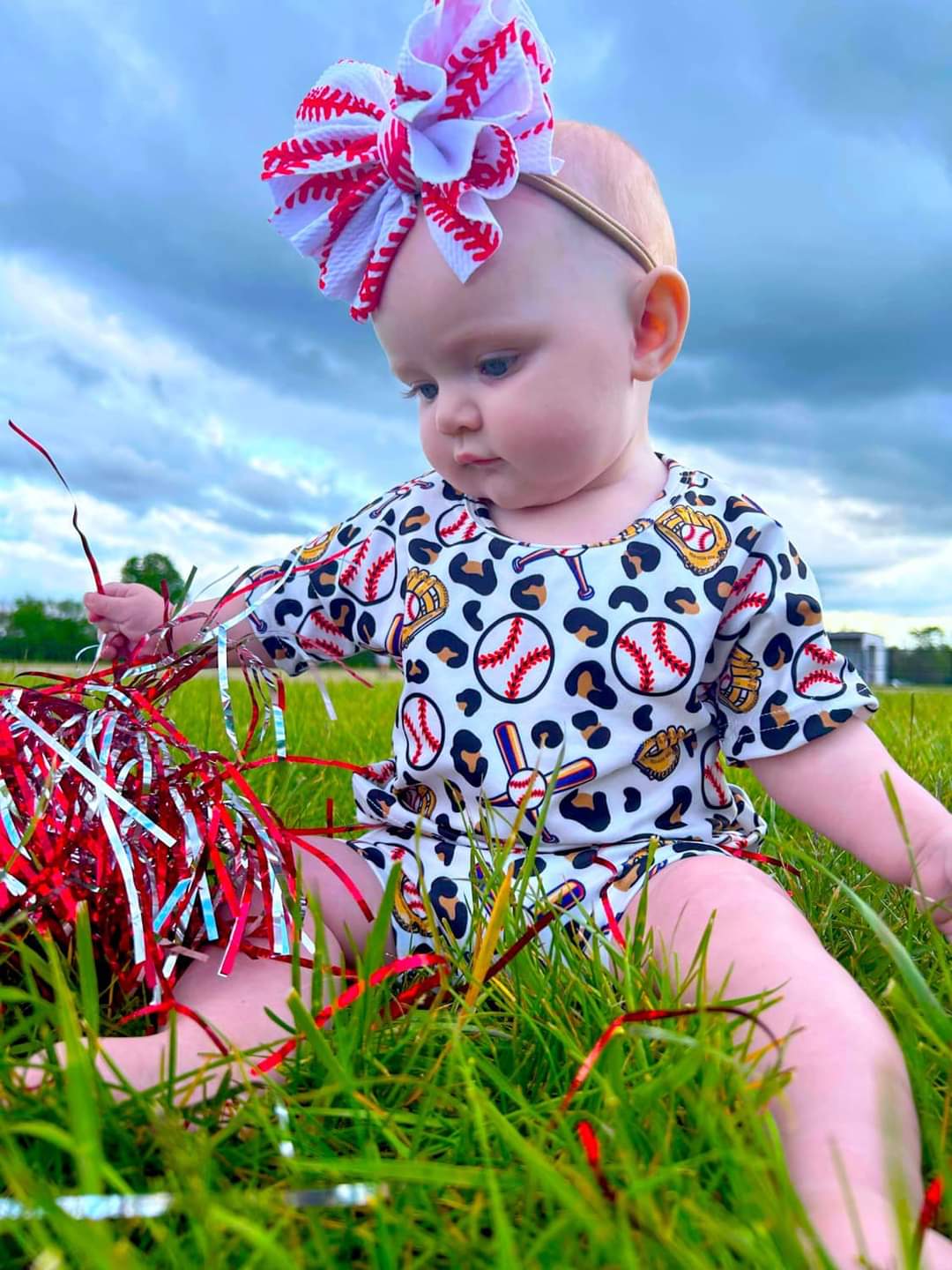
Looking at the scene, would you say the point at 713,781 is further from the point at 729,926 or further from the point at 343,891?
the point at 343,891

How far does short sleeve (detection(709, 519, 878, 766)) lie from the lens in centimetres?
140

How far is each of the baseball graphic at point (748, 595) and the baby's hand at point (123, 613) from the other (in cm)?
85

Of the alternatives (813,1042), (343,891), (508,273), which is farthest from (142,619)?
(813,1042)

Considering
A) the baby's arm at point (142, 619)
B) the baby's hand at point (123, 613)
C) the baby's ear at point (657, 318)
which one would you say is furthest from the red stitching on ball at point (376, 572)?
the baby's ear at point (657, 318)

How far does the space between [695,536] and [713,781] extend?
339 millimetres

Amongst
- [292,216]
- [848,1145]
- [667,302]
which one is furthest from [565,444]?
[848,1145]

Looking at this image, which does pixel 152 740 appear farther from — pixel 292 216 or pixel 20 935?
pixel 292 216

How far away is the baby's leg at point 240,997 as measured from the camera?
0.93m

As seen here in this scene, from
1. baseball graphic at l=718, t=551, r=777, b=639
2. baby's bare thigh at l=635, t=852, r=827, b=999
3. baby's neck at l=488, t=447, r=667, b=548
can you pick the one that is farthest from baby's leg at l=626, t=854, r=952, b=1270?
baby's neck at l=488, t=447, r=667, b=548

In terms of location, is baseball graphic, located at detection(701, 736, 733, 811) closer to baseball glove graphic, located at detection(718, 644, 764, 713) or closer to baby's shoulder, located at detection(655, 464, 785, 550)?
baseball glove graphic, located at detection(718, 644, 764, 713)

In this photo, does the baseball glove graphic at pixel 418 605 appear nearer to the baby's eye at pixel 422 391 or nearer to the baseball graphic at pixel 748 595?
the baby's eye at pixel 422 391

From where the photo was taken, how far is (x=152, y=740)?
4.51 feet

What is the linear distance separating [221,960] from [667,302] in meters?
1.02

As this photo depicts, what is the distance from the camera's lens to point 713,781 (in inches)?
Answer: 58.1
